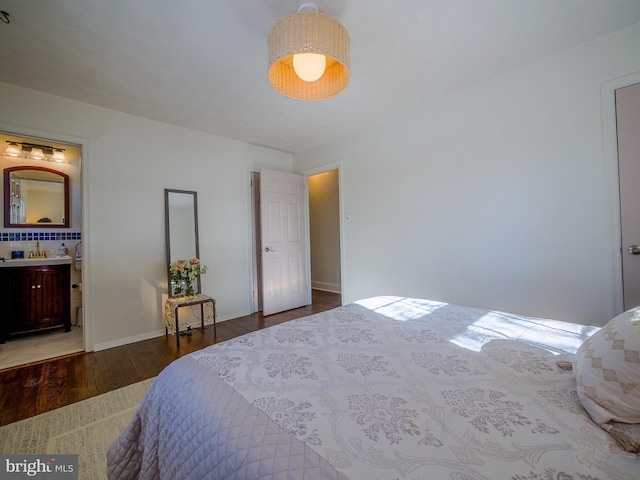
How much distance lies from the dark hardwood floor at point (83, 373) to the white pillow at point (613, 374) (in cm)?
269

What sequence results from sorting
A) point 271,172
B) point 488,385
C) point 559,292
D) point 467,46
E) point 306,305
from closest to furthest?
point 488,385, point 467,46, point 559,292, point 271,172, point 306,305

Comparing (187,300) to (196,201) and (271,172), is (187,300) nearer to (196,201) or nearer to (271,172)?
(196,201)

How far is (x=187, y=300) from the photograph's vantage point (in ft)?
9.88

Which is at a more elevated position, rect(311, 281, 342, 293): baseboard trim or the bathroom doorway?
the bathroom doorway

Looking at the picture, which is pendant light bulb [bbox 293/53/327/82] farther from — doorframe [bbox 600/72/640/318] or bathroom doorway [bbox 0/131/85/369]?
bathroom doorway [bbox 0/131/85/369]

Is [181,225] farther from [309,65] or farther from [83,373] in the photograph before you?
[309,65]

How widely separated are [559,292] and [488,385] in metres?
1.84

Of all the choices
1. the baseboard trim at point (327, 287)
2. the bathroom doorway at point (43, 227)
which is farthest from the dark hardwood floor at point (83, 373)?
the baseboard trim at point (327, 287)

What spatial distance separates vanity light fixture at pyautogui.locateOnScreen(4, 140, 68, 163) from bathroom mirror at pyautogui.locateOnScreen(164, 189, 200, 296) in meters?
1.70

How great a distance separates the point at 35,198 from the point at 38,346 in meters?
1.87

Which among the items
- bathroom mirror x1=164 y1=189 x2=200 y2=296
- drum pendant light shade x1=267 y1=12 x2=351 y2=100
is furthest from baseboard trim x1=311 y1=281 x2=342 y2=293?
drum pendant light shade x1=267 y1=12 x2=351 y2=100

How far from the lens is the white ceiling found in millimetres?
1634

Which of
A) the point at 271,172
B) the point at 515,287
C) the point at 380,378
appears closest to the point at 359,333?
the point at 380,378

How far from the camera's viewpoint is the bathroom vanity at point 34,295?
2.94 m
